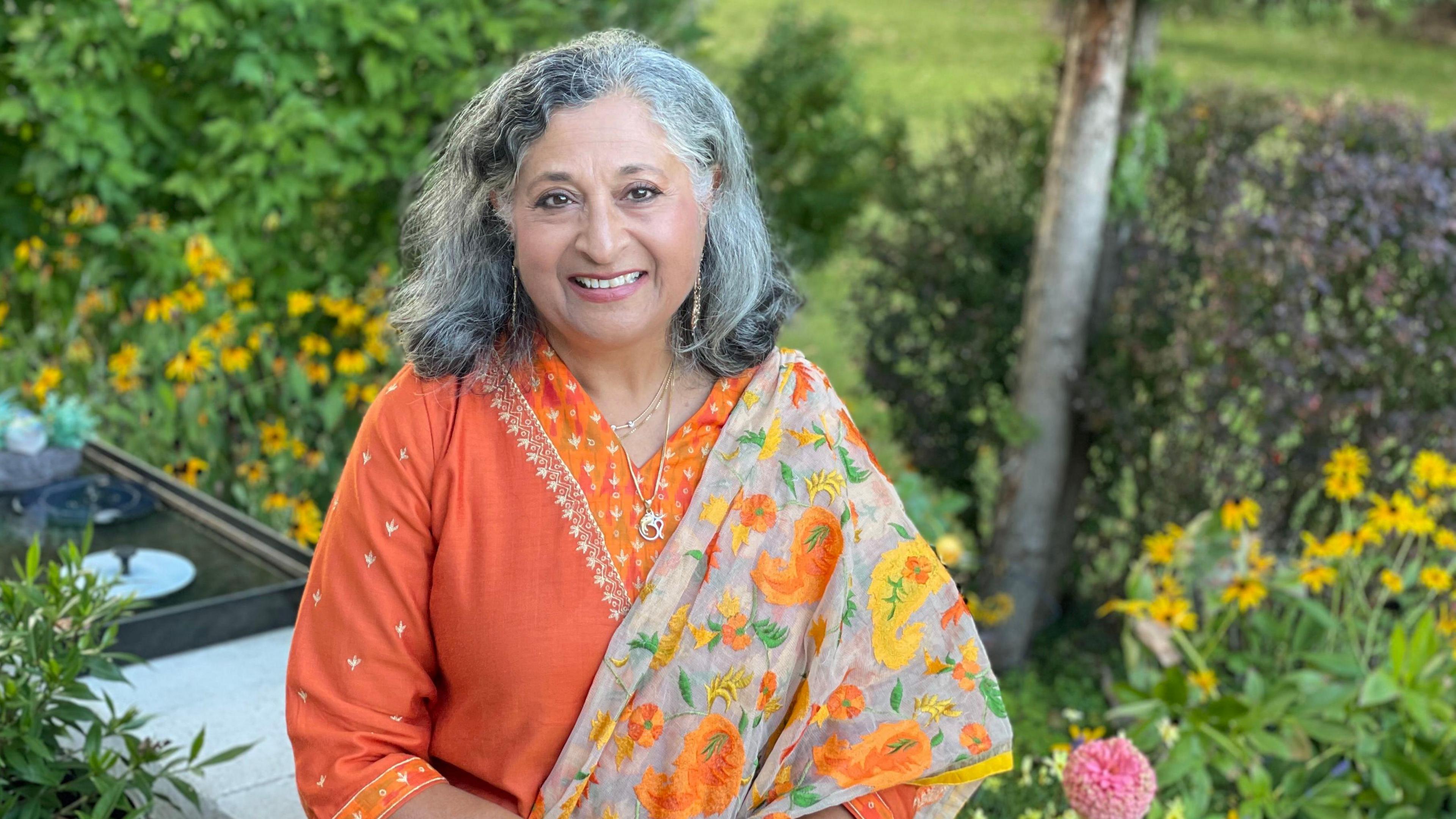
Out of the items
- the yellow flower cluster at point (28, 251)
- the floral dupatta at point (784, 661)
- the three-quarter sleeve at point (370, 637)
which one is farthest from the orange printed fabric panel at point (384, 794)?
the yellow flower cluster at point (28, 251)

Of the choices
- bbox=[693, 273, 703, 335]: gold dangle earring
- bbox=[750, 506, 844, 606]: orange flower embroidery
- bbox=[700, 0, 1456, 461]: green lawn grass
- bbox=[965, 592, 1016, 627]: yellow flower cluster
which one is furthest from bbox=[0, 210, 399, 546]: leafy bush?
bbox=[700, 0, 1456, 461]: green lawn grass

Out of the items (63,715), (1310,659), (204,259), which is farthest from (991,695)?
(204,259)

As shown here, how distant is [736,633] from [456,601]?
1.09 ft

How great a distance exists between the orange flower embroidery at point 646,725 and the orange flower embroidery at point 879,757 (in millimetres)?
204

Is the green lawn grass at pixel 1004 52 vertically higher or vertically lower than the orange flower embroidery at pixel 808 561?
higher

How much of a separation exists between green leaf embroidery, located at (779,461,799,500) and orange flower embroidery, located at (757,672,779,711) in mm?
217

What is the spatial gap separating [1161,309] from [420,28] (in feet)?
6.90

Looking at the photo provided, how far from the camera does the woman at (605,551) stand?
1.64 meters

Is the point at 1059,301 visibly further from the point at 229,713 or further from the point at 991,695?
the point at 229,713

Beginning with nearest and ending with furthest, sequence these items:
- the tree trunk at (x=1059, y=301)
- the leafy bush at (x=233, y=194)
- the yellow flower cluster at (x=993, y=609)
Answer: the leafy bush at (x=233, y=194) → the tree trunk at (x=1059, y=301) → the yellow flower cluster at (x=993, y=609)

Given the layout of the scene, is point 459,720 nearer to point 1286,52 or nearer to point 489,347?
point 489,347

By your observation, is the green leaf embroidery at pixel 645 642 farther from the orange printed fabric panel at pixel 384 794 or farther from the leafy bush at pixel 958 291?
the leafy bush at pixel 958 291

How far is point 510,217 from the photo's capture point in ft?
5.60

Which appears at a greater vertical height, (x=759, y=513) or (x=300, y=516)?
(x=759, y=513)
